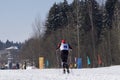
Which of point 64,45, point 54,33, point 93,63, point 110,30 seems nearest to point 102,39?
point 110,30

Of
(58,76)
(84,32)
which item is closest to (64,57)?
(58,76)

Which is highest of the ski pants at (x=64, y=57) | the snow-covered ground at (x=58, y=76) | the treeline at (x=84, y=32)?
the treeline at (x=84, y=32)

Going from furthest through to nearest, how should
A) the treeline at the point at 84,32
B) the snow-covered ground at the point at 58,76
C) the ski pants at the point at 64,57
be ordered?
the treeline at the point at 84,32
the ski pants at the point at 64,57
the snow-covered ground at the point at 58,76

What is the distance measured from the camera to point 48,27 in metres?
110

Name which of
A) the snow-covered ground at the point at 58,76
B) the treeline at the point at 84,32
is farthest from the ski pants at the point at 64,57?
the treeline at the point at 84,32

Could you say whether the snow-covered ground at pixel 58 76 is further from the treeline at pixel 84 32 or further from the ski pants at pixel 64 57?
the treeline at pixel 84 32

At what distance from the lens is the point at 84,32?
94.2 m

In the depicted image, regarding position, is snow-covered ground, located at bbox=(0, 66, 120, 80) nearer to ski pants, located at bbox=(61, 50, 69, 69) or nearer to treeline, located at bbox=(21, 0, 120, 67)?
ski pants, located at bbox=(61, 50, 69, 69)

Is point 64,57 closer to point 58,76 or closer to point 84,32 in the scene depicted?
point 58,76

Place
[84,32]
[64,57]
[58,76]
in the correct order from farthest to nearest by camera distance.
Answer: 1. [84,32]
2. [64,57]
3. [58,76]

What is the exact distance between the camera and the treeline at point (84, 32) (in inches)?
3327

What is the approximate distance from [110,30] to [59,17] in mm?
22431

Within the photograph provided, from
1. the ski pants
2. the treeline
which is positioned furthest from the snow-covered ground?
the treeline

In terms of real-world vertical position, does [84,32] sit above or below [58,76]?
above
